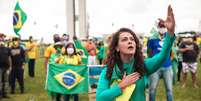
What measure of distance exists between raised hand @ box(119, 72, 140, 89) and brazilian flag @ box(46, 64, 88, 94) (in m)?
8.74

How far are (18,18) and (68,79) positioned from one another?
351 inches

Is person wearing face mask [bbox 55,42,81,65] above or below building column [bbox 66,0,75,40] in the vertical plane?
below

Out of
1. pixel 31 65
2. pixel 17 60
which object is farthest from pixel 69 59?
pixel 31 65

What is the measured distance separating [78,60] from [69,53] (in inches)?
19.1

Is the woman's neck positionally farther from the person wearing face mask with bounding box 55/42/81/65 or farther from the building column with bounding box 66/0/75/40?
the building column with bounding box 66/0/75/40

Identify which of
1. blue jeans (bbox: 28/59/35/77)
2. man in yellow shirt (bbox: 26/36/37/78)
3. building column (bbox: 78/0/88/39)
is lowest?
blue jeans (bbox: 28/59/35/77)

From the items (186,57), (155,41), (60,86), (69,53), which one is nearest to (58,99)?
(60,86)

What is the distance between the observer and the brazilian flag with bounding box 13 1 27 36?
69.0 feet

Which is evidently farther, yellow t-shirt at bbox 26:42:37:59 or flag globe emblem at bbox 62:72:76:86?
yellow t-shirt at bbox 26:42:37:59

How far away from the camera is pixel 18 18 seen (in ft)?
70.7

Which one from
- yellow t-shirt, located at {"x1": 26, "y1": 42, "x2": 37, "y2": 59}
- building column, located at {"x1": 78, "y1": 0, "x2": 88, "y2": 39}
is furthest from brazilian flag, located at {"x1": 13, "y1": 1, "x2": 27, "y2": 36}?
building column, located at {"x1": 78, "y1": 0, "x2": 88, "y2": 39}

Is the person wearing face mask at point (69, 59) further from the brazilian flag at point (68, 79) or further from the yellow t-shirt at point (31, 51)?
the yellow t-shirt at point (31, 51)

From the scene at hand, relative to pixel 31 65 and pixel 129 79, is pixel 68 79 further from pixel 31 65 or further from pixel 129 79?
pixel 31 65

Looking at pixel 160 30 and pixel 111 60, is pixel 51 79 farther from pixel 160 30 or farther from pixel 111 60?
pixel 111 60
